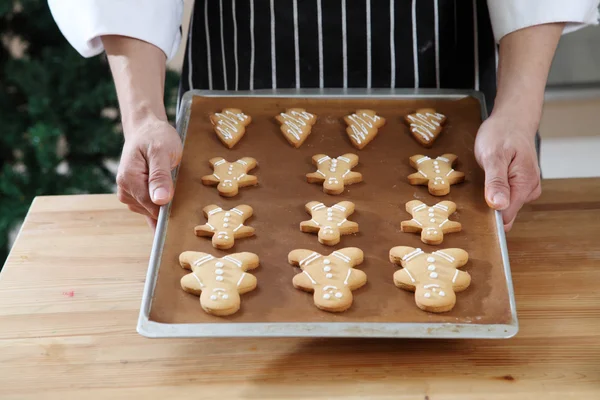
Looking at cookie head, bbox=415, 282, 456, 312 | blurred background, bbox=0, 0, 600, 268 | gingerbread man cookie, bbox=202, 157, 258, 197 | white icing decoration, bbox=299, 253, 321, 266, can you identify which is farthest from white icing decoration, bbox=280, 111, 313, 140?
blurred background, bbox=0, 0, 600, 268

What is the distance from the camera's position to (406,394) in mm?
900

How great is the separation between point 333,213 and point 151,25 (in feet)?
1.63

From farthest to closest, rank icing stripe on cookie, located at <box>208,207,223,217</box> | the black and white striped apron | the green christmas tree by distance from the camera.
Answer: the green christmas tree
the black and white striped apron
icing stripe on cookie, located at <box>208,207,223,217</box>

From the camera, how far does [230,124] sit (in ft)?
4.32

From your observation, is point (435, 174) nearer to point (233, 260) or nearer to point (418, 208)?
point (418, 208)

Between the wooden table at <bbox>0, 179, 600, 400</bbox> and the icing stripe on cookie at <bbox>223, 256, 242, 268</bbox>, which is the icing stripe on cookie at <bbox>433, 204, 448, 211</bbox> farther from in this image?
the icing stripe on cookie at <bbox>223, 256, 242, 268</bbox>

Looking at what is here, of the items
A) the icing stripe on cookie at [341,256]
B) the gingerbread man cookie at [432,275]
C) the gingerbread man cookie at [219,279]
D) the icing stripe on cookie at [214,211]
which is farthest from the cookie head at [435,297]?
the icing stripe on cookie at [214,211]

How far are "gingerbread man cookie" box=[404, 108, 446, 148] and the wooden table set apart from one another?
0.24 m

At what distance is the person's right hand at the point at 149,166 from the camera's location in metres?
1.13

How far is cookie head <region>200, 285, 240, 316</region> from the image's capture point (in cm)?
95

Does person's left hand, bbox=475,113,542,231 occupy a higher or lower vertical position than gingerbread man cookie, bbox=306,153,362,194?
higher

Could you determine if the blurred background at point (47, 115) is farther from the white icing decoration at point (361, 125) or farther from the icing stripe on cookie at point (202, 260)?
the icing stripe on cookie at point (202, 260)

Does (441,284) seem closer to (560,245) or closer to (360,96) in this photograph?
(560,245)

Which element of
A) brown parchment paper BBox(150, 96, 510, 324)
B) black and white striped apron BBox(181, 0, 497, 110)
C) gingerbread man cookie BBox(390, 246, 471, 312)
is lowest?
brown parchment paper BBox(150, 96, 510, 324)
